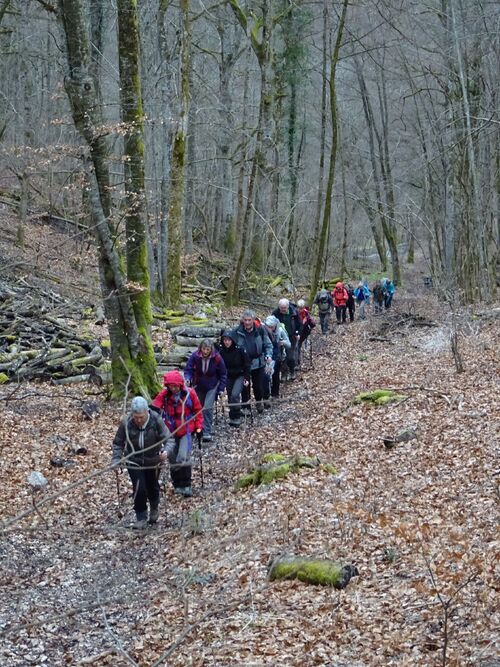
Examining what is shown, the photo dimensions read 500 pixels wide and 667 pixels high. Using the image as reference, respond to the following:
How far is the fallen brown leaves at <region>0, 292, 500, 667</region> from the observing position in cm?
583

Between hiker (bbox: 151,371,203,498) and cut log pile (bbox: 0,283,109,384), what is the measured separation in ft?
14.1

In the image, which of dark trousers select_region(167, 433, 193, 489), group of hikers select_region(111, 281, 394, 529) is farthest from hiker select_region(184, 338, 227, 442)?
dark trousers select_region(167, 433, 193, 489)

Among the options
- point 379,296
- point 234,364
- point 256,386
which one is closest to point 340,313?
point 379,296

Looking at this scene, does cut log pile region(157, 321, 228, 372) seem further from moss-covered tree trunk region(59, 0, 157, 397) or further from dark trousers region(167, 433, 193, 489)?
dark trousers region(167, 433, 193, 489)

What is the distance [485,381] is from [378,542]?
578 cm

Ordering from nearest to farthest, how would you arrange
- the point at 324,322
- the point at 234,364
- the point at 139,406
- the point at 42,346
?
the point at 139,406, the point at 234,364, the point at 42,346, the point at 324,322

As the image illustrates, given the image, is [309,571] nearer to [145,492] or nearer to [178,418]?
[145,492]

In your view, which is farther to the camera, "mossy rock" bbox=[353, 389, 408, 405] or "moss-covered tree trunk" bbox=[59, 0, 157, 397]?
"mossy rock" bbox=[353, 389, 408, 405]

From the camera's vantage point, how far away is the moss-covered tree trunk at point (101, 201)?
11602mm

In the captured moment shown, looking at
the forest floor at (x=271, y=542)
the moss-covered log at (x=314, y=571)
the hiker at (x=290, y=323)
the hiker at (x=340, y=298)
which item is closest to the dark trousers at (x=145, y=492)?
the forest floor at (x=271, y=542)

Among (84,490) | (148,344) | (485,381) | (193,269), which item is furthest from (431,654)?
(193,269)

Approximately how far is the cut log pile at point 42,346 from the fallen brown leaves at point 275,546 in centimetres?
127

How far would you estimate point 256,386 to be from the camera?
44.5 ft

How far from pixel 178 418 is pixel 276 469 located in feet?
4.72
